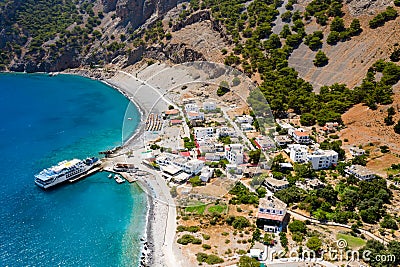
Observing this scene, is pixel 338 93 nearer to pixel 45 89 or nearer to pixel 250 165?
pixel 250 165

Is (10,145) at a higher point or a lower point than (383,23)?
lower

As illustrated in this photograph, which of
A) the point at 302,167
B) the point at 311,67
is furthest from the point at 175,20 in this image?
the point at 302,167

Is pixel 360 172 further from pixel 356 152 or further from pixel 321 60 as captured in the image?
pixel 321 60

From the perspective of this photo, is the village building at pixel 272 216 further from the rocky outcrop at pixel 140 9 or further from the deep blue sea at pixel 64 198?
the rocky outcrop at pixel 140 9

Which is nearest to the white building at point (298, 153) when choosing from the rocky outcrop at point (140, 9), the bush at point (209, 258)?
the bush at point (209, 258)

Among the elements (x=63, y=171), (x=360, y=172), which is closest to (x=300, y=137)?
(x=360, y=172)

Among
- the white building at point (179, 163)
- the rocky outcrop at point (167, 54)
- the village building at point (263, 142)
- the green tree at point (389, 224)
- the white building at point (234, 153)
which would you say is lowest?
the green tree at point (389, 224)
